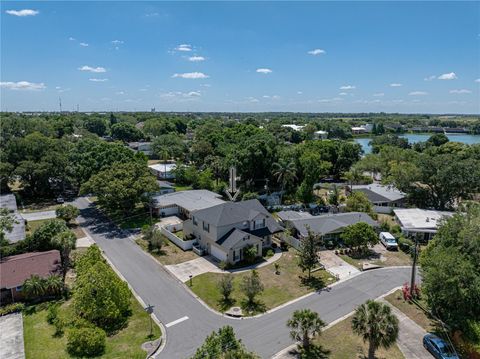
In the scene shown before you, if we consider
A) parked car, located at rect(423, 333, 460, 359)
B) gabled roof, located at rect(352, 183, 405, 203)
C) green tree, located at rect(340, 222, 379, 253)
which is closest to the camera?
parked car, located at rect(423, 333, 460, 359)

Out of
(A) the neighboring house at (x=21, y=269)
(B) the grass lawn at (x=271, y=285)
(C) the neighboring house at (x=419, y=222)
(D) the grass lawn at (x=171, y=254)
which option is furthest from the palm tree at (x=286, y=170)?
(A) the neighboring house at (x=21, y=269)

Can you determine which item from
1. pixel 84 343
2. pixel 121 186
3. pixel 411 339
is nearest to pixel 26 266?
pixel 84 343

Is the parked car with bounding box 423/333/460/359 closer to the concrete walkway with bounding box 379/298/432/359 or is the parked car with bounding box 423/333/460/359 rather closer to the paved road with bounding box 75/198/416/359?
the concrete walkway with bounding box 379/298/432/359

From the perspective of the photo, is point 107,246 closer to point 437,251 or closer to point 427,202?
point 437,251

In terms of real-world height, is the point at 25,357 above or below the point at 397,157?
below

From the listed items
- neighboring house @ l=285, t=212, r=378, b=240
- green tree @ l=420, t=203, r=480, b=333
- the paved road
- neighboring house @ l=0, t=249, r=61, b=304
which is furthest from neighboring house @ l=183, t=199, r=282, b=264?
green tree @ l=420, t=203, r=480, b=333

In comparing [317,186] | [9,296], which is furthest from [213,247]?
[317,186]

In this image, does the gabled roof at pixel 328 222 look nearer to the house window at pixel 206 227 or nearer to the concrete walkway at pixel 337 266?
the concrete walkway at pixel 337 266
